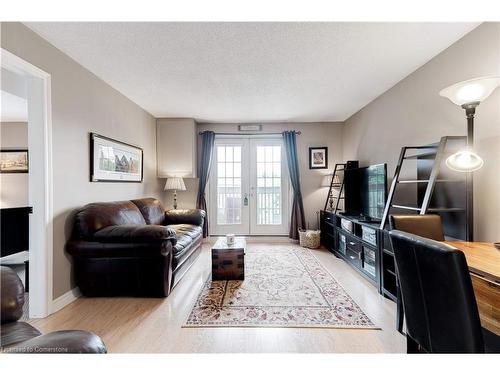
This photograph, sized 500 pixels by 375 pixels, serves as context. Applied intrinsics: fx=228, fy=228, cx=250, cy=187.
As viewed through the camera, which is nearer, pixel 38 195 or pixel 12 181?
pixel 38 195

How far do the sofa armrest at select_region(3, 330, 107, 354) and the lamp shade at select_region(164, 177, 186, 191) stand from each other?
3.66 meters

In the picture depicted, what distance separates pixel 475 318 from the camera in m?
0.84

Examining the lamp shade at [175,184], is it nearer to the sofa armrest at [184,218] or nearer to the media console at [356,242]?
the sofa armrest at [184,218]

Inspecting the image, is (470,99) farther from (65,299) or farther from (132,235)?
(65,299)

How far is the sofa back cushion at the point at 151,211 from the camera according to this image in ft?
11.2

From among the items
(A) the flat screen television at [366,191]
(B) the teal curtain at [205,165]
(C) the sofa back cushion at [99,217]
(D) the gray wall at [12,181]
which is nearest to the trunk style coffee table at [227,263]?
(C) the sofa back cushion at [99,217]

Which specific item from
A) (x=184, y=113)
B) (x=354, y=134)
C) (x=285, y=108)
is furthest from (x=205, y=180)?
(x=354, y=134)

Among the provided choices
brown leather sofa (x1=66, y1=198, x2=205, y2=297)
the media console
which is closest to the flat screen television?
the media console

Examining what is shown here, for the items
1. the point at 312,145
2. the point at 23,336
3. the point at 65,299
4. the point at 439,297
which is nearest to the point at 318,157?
the point at 312,145

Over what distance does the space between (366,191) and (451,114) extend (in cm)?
138

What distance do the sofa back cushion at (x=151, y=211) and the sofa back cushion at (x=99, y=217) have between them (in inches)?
15.7

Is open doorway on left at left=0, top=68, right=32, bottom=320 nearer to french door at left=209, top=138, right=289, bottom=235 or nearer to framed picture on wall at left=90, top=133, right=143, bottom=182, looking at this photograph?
framed picture on wall at left=90, top=133, right=143, bottom=182

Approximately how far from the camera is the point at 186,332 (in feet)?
5.98

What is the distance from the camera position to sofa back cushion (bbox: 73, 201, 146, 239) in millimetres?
2348
